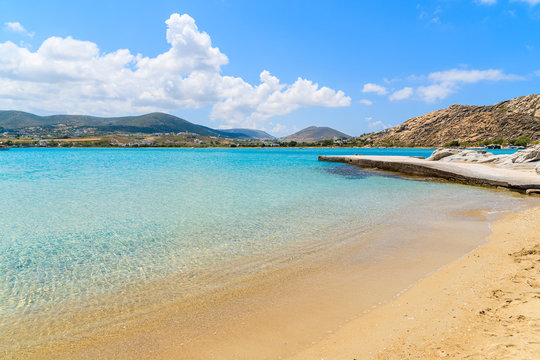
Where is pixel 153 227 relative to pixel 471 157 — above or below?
below

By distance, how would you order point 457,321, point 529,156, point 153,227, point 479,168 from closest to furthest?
point 457,321
point 153,227
point 479,168
point 529,156

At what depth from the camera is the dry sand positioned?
364cm

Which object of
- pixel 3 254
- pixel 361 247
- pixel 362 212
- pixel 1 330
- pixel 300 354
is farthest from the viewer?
pixel 362 212

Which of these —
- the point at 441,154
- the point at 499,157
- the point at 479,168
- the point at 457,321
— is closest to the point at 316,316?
the point at 457,321

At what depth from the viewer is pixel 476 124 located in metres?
154

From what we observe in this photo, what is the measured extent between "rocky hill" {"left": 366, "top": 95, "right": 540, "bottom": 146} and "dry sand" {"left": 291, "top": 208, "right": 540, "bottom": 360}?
164418 mm

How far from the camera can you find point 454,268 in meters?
6.84

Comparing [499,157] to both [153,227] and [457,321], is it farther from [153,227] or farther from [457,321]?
[153,227]

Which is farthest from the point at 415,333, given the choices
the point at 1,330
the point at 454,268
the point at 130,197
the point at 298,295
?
the point at 130,197

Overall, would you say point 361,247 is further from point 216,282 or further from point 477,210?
point 477,210

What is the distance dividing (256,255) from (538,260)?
672cm

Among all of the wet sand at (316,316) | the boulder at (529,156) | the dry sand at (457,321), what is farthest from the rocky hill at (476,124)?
the wet sand at (316,316)

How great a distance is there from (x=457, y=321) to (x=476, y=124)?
187224 millimetres

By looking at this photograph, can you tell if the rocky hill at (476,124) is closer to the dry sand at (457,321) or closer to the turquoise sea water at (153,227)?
the turquoise sea water at (153,227)
